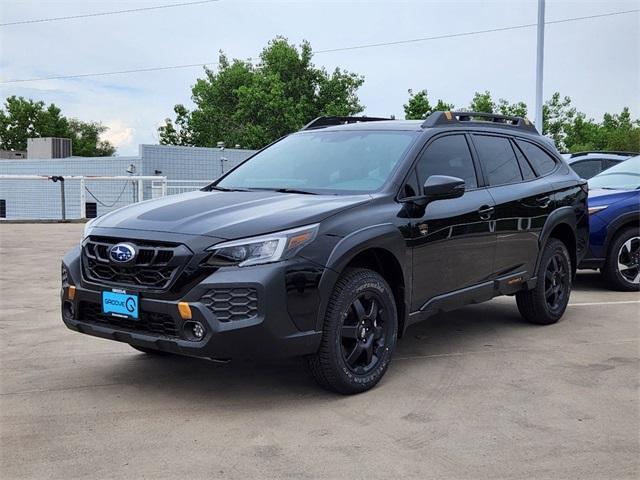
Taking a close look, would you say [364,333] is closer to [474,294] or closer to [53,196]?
[474,294]

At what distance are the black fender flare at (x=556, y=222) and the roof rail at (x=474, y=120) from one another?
830 mm

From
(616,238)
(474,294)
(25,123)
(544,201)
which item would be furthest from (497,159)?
(25,123)

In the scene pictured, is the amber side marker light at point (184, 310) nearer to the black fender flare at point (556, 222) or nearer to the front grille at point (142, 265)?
the front grille at point (142, 265)

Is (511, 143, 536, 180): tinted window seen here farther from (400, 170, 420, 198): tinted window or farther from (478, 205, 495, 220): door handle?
(400, 170, 420, 198): tinted window

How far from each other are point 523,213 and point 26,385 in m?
4.01

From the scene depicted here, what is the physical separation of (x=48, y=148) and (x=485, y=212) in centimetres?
4280

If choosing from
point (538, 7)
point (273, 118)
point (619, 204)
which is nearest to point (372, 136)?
point (619, 204)

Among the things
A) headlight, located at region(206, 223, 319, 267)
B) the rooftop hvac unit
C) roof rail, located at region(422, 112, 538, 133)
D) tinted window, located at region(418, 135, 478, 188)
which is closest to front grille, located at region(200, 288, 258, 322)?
headlight, located at region(206, 223, 319, 267)

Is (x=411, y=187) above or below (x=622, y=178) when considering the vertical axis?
below

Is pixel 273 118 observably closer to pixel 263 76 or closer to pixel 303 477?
pixel 263 76

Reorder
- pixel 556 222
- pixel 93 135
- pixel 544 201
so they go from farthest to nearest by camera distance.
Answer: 1. pixel 93 135
2. pixel 556 222
3. pixel 544 201

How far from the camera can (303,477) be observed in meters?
3.26

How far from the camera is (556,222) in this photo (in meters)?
6.46

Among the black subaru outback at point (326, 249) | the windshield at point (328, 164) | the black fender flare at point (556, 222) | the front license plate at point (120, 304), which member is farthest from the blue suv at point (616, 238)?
the front license plate at point (120, 304)
